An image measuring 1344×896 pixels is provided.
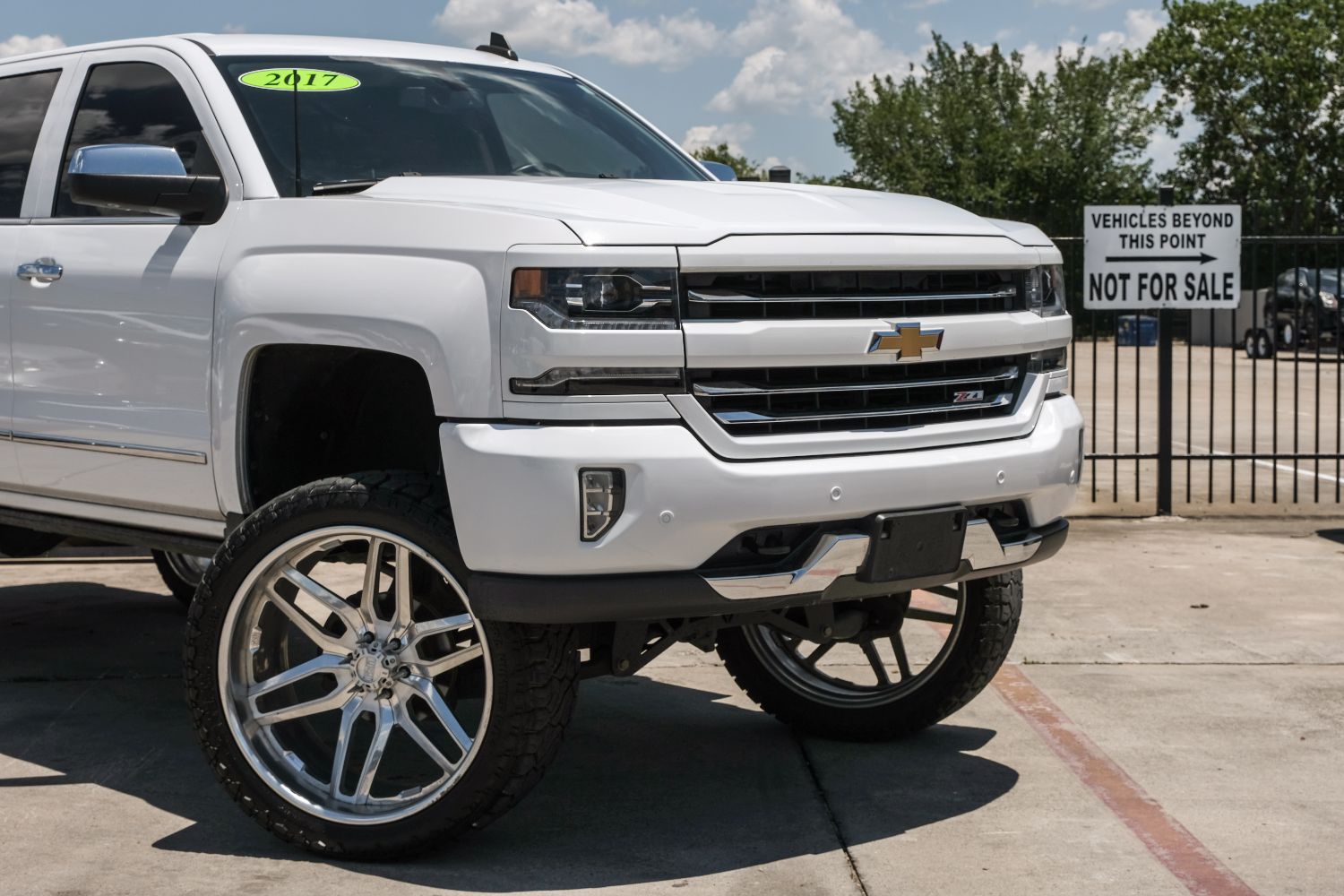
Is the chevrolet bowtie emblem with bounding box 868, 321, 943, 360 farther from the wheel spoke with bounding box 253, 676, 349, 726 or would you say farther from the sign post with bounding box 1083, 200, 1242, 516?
the sign post with bounding box 1083, 200, 1242, 516

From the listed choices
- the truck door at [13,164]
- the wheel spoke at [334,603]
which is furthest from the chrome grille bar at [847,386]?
the truck door at [13,164]

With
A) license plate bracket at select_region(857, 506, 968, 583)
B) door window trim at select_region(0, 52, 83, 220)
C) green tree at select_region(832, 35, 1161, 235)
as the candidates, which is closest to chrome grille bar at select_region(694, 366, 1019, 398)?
license plate bracket at select_region(857, 506, 968, 583)

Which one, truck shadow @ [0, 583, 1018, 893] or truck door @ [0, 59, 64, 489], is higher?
truck door @ [0, 59, 64, 489]

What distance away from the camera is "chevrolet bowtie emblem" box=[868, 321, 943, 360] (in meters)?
3.99

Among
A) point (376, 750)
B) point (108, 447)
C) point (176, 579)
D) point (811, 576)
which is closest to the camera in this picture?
point (811, 576)

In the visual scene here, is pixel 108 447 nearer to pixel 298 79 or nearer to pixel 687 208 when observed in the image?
pixel 298 79

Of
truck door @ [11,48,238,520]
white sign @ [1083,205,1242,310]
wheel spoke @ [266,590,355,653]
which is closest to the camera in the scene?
wheel spoke @ [266,590,355,653]

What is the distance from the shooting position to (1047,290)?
4598 mm

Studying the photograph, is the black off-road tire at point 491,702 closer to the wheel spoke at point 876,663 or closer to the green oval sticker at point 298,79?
the green oval sticker at point 298,79

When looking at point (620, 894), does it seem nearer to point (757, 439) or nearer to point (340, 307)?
point (757, 439)

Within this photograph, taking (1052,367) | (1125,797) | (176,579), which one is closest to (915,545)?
(1052,367)

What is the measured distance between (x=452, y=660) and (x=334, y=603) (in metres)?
0.40

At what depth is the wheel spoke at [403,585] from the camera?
4.01m

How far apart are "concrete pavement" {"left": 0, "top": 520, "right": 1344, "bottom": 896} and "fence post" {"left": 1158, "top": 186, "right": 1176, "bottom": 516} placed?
10.6ft
